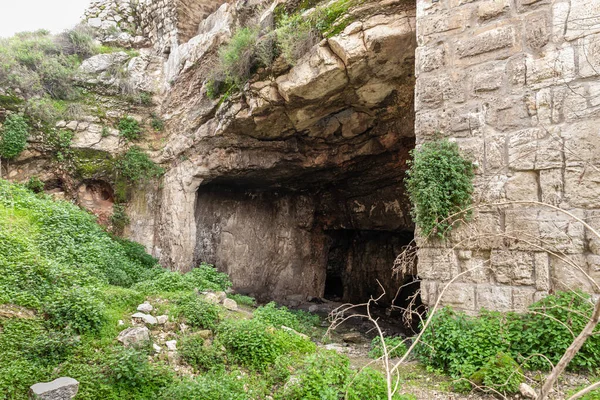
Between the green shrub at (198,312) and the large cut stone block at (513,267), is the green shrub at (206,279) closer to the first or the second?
the green shrub at (198,312)

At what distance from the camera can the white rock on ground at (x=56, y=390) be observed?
266 centimetres

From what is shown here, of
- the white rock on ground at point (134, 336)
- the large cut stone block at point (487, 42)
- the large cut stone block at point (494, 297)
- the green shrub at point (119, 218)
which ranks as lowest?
the white rock on ground at point (134, 336)

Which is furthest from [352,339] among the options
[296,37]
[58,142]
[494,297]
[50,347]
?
[58,142]

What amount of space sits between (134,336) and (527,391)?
3.33m

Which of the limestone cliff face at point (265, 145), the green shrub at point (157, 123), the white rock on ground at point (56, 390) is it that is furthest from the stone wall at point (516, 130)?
the green shrub at point (157, 123)

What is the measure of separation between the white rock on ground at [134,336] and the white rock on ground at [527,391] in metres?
3.20

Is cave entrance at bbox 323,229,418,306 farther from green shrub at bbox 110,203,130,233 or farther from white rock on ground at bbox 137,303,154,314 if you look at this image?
white rock on ground at bbox 137,303,154,314

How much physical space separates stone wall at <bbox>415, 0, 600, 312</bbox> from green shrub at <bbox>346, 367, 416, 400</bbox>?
1152mm

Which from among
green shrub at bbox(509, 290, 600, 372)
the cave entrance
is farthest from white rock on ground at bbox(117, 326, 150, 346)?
the cave entrance

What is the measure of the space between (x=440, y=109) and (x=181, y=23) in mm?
7411

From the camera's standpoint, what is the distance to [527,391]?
8.95 feet

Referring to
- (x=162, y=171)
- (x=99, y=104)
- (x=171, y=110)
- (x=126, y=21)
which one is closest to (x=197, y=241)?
(x=162, y=171)

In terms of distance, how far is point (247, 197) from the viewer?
394 inches

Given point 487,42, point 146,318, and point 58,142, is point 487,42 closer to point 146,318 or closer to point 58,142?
point 146,318
